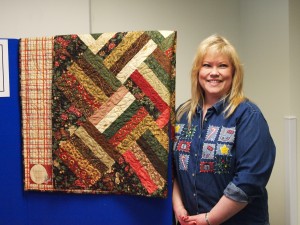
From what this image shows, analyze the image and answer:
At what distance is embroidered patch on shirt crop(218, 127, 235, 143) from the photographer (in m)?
1.20

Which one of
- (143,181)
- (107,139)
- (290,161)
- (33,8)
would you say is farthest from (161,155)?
(33,8)

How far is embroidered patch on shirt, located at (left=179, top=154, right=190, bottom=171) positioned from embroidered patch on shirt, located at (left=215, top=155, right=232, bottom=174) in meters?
0.13

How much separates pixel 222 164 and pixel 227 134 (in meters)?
0.13

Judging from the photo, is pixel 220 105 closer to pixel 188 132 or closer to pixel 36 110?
pixel 188 132

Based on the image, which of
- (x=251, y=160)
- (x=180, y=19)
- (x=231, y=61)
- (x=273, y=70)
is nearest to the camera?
(x=251, y=160)

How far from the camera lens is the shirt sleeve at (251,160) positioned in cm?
114

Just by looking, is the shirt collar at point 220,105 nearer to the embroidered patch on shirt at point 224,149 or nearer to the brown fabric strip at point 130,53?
the embroidered patch on shirt at point 224,149

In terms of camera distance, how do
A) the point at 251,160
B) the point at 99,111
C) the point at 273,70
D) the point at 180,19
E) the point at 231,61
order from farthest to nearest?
1. the point at 180,19
2. the point at 273,70
3. the point at 99,111
4. the point at 231,61
5. the point at 251,160

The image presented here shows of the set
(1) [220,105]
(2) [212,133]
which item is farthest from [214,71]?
(2) [212,133]

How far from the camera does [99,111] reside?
135 centimetres

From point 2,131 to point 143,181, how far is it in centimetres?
72

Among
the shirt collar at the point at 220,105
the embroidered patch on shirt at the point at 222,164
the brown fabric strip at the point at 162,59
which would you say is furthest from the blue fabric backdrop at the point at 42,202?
the brown fabric strip at the point at 162,59

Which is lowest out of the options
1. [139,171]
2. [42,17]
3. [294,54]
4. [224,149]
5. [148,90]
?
[139,171]

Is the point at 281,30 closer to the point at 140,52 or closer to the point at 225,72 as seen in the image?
the point at 225,72
